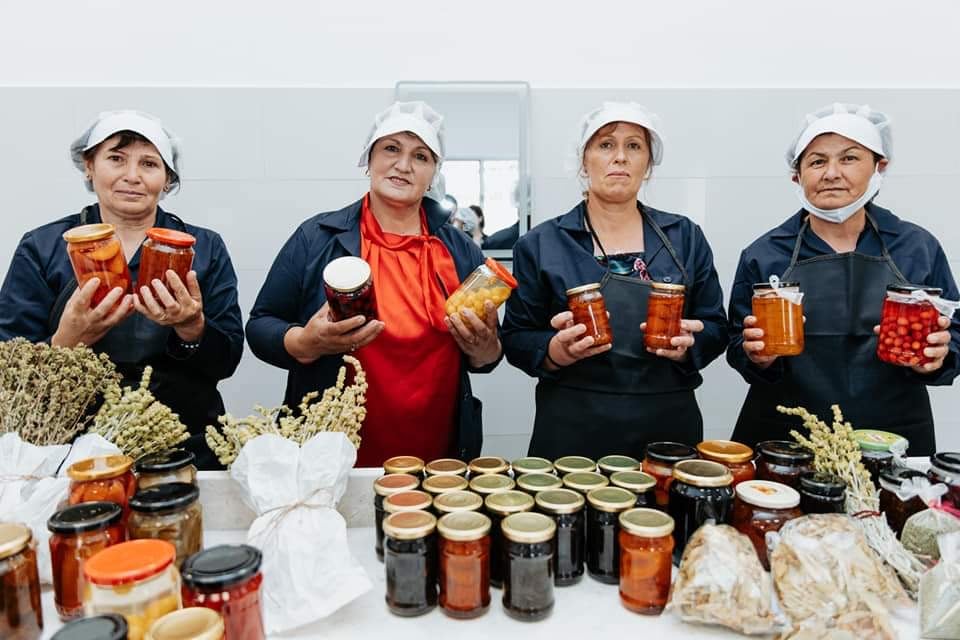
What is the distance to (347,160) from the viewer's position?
2.30 metres

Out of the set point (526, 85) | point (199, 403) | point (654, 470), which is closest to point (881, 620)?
point (654, 470)

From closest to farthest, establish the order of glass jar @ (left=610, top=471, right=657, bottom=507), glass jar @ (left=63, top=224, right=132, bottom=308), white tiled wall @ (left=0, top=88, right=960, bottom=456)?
glass jar @ (left=610, top=471, right=657, bottom=507) → glass jar @ (left=63, top=224, right=132, bottom=308) → white tiled wall @ (left=0, top=88, right=960, bottom=456)

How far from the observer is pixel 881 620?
0.72 metres

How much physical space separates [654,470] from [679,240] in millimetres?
788

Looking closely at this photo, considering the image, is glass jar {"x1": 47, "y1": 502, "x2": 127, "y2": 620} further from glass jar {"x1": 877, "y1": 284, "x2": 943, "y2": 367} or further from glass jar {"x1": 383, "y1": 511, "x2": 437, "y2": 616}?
glass jar {"x1": 877, "y1": 284, "x2": 943, "y2": 367}

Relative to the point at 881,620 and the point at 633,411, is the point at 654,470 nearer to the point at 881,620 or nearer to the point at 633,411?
the point at 881,620

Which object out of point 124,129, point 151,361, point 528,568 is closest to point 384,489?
point 528,568

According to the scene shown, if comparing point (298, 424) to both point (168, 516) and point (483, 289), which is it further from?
point (483, 289)

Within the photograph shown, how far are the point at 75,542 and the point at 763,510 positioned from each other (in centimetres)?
92

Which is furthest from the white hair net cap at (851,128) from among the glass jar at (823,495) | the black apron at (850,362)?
the glass jar at (823,495)

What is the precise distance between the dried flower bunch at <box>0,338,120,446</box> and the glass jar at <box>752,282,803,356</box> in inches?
49.5

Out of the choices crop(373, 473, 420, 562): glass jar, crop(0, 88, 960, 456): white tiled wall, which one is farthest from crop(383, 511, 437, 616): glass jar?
crop(0, 88, 960, 456): white tiled wall

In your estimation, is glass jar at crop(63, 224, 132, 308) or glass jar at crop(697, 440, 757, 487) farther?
glass jar at crop(63, 224, 132, 308)

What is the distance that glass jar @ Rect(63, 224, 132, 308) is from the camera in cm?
112
